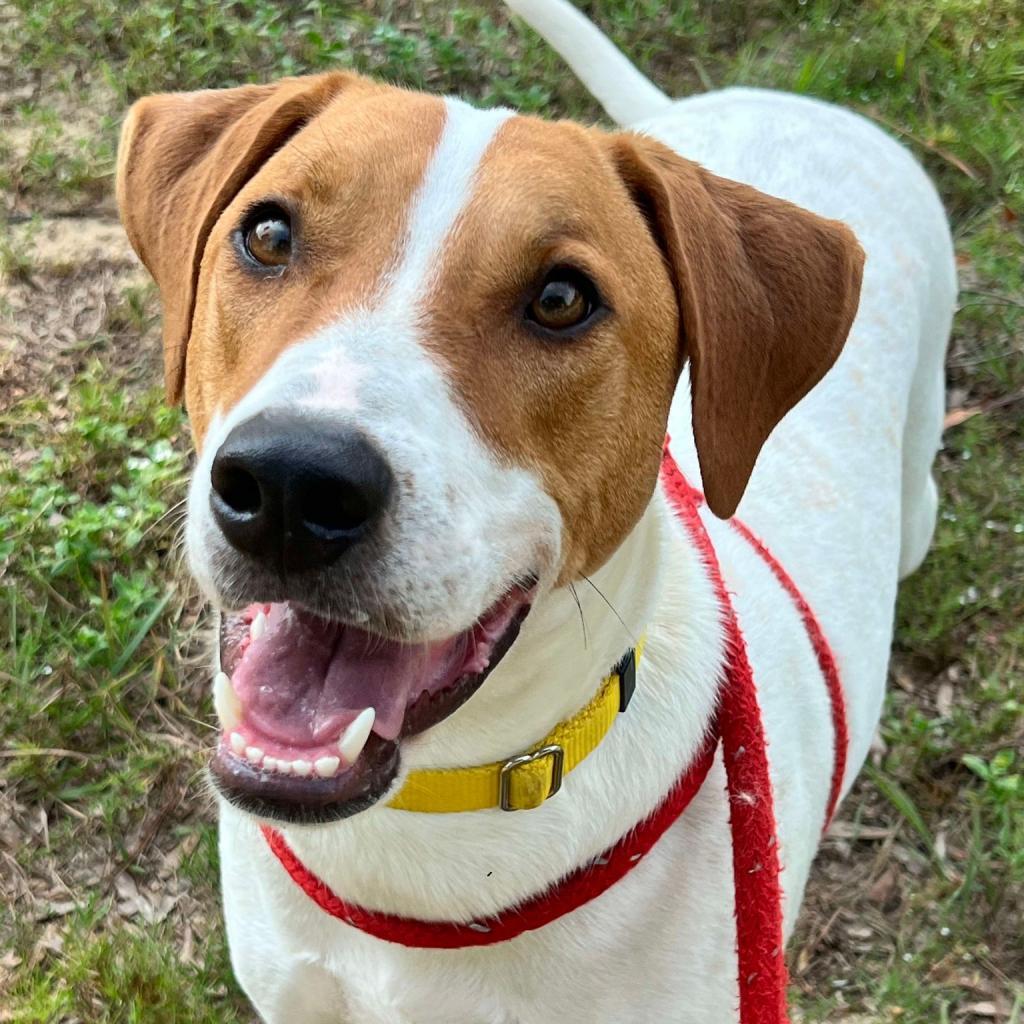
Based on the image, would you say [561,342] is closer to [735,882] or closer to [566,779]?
[566,779]

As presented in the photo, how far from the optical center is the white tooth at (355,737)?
192cm

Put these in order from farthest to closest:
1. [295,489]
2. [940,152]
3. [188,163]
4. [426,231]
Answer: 1. [940,152]
2. [188,163]
3. [426,231]
4. [295,489]

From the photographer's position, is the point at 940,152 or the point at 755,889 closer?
the point at 755,889

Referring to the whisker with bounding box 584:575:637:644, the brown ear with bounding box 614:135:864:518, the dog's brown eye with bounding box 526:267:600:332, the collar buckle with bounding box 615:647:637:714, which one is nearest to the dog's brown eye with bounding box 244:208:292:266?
the dog's brown eye with bounding box 526:267:600:332

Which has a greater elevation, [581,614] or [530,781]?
[581,614]

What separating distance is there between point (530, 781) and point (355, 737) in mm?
481

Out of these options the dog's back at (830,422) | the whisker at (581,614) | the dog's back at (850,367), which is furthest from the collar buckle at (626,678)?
the dog's back at (850,367)

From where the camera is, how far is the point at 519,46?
5.95 m

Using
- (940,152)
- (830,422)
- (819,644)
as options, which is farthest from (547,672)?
(940,152)

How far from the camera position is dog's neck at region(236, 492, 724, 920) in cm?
226

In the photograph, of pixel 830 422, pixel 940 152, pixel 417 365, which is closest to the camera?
pixel 417 365

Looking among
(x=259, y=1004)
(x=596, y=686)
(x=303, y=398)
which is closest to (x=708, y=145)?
(x=596, y=686)

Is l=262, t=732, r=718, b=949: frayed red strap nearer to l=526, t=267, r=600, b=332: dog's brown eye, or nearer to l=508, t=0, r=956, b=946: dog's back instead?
l=508, t=0, r=956, b=946: dog's back

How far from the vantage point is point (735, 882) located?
2.36m
